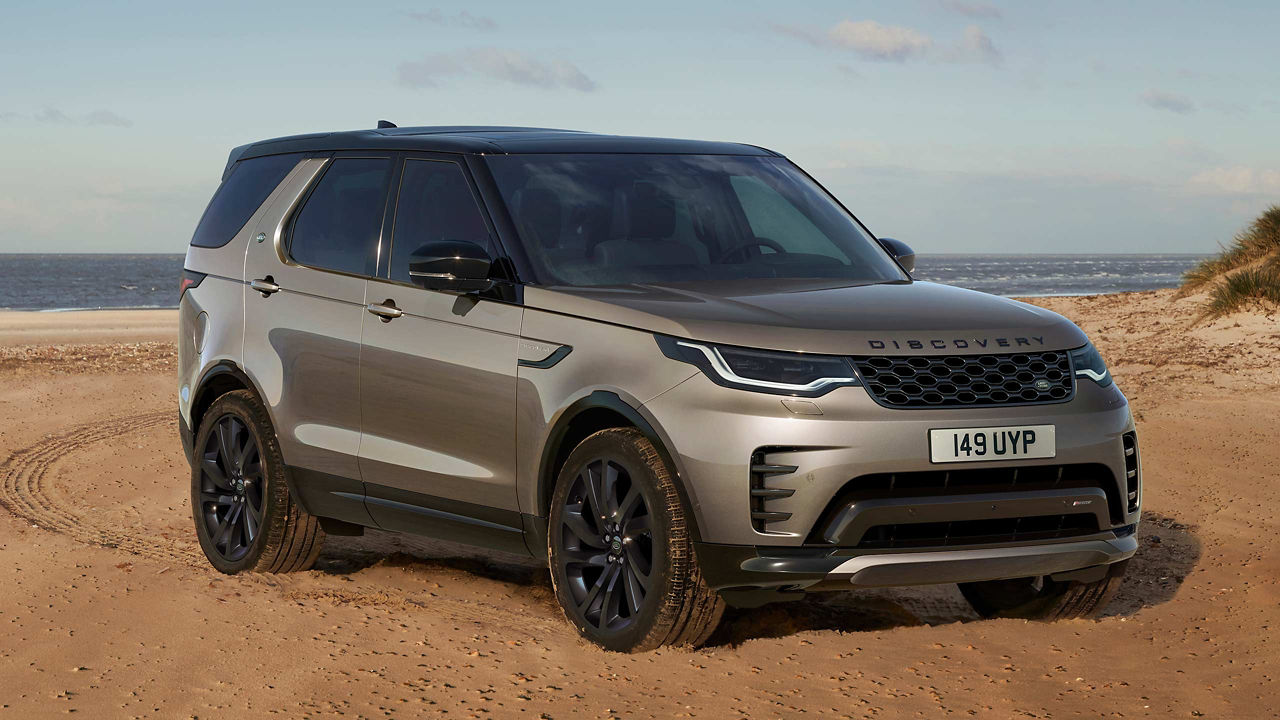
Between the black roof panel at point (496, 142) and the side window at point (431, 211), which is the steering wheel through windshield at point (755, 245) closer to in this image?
the black roof panel at point (496, 142)

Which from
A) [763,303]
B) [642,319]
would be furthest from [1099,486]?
[642,319]

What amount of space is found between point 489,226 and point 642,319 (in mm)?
1103

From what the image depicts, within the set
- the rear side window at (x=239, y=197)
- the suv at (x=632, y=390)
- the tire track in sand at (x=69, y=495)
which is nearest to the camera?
the suv at (x=632, y=390)

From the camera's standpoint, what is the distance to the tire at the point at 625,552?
5.20m

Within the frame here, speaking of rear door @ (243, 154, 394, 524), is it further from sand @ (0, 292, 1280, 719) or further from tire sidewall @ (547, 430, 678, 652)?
tire sidewall @ (547, 430, 678, 652)

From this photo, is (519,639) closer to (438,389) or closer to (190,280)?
(438,389)

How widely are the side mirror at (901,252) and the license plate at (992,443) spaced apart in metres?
1.83

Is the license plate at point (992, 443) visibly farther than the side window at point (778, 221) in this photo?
No

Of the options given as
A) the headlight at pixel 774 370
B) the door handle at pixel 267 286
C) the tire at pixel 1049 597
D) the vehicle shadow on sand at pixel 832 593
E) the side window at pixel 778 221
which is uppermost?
the side window at pixel 778 221

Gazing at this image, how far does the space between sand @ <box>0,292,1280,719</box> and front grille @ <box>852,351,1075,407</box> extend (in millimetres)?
975

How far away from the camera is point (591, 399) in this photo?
17.8 feet

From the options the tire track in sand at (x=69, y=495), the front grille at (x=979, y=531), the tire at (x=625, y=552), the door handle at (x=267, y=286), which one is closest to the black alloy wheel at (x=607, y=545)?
the tire at (x=625, y=552)

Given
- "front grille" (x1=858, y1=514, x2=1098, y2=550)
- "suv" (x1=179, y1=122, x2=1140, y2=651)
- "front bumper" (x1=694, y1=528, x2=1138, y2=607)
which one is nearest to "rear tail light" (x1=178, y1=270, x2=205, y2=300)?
"suv" (x1=179, y1=122, x2=1140, y2=651)

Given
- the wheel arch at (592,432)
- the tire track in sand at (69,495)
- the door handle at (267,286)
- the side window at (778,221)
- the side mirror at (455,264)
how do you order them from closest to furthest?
the wheel arch at (592,432) → the side mirror at (455,264) → the side window at (778,221) → the door handle at (267,286) → the tire track in sand at (69,495)
